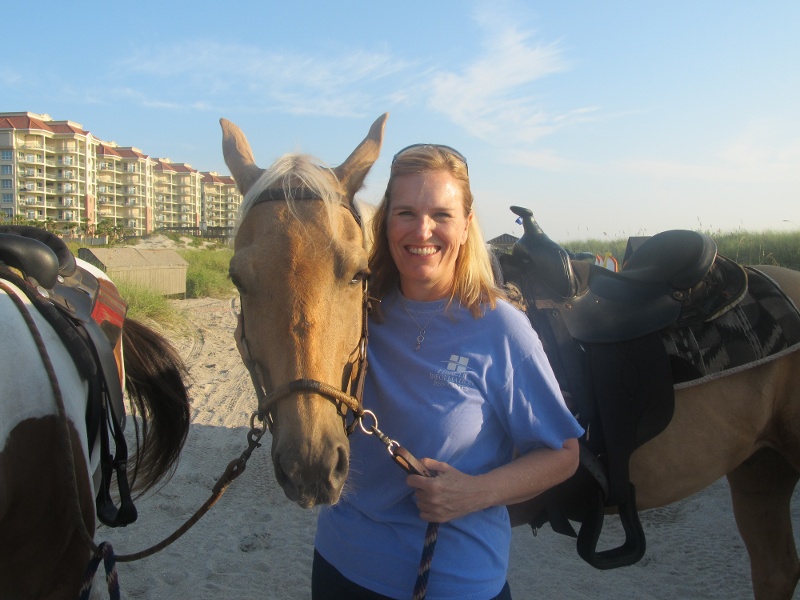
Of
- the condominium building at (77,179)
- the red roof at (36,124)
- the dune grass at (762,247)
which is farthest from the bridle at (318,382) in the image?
the red roof at (36,124)

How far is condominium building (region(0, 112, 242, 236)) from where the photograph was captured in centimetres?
7662

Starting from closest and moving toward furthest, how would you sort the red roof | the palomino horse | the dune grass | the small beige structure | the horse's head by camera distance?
the horse's head, the palomino horse, the dune grass, the small beige structure, the red roof

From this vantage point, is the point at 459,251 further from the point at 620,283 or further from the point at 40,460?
the point at 40,460

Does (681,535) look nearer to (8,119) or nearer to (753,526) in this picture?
(753,526)

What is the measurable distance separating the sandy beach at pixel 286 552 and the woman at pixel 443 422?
202cm

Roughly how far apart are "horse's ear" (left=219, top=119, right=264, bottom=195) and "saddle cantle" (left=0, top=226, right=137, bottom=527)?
0.87m

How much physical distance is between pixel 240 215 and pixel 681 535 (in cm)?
374

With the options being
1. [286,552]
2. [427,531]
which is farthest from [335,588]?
[286,552]

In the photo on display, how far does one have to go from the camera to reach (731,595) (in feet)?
10.2

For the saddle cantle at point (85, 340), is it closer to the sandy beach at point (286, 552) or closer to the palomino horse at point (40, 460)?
the palomino horse at point (40, 460)

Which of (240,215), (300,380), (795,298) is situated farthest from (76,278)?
(795,298)

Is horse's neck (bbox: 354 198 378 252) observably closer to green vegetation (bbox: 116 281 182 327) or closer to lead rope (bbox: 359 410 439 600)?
lead rope (bbox: 359 410 439 600)

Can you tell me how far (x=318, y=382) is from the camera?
1.31m

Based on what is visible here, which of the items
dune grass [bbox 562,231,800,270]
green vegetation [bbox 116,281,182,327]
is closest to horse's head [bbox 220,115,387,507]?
dune grass [bbox 562,231,800,270]
